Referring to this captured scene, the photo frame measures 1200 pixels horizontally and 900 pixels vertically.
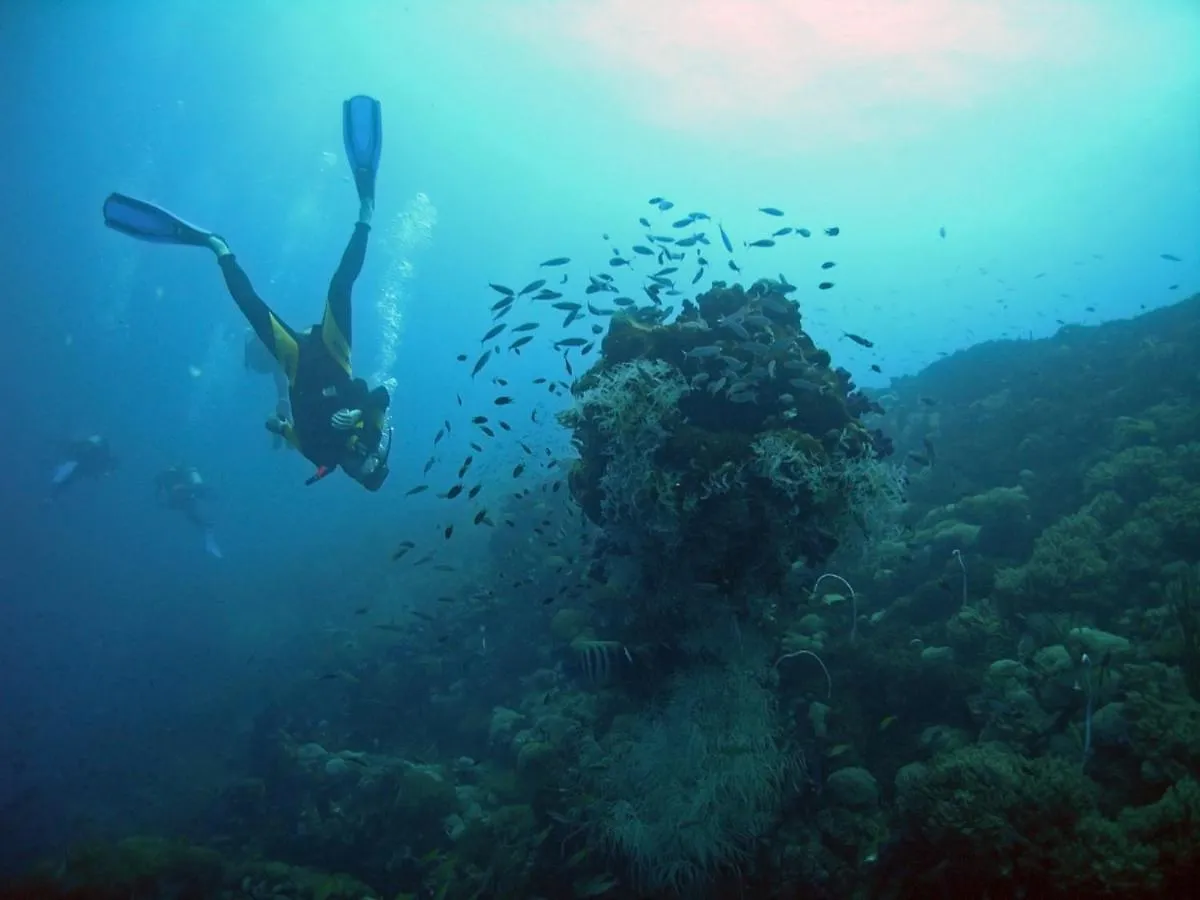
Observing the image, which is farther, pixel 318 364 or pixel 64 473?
pixel 64 473

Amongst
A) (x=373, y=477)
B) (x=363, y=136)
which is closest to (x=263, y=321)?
(x=373, y=477)

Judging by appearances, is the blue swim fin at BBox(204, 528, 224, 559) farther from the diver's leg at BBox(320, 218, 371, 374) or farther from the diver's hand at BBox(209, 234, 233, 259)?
the diver's leg at BBox(320, 218, 371, 374)

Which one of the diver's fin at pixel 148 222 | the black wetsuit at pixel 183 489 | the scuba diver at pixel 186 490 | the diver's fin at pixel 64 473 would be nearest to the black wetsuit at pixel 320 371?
the diver's fin at pixel 148 222

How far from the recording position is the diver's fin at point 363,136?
10.8 m

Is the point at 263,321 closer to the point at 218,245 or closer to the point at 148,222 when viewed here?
the point at 218,245

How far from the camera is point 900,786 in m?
5.29

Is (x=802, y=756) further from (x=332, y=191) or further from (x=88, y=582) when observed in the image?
(x=332, y=191)

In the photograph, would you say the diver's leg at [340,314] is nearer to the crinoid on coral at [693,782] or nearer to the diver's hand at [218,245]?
the diver's hand at [218,245]

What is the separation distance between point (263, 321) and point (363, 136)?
4256 mm

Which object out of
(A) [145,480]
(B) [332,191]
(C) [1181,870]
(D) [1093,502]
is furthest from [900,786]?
(B) [332,191]

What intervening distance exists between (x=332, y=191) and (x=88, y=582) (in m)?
76.9

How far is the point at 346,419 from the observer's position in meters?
9.39

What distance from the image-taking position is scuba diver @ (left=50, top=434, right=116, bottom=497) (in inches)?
962

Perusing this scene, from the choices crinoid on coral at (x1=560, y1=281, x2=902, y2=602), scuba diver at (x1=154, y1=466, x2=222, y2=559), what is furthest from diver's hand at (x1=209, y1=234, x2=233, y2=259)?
scuba diver at (x1=154, y1=466, x2=222, y2=559)
